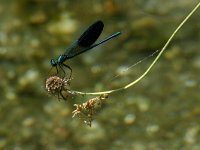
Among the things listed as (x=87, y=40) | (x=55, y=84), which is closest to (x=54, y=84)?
(x=55, y=84)

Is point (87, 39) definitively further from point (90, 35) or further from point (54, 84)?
point (54, 84)

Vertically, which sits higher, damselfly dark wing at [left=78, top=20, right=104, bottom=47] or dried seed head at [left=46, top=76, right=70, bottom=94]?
damselfly dark wing at [left=78, top=20, right=104, bottom=47]

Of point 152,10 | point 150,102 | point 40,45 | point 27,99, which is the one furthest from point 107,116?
point 152,10

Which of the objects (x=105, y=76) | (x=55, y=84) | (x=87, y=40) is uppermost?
(x=105, y=76)

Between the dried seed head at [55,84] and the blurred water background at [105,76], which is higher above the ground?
the blurred water background at [105,76]

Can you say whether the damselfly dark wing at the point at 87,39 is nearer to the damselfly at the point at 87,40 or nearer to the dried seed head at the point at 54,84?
the damselfly at the point at 87,40

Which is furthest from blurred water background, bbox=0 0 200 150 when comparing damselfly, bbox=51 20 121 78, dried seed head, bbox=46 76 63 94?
dried seed head, bbox=46 76 63 94

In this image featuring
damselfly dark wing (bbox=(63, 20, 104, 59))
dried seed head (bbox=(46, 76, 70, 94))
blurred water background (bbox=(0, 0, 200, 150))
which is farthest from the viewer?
blurred water background (bbox=(0, 0, 200, 150))

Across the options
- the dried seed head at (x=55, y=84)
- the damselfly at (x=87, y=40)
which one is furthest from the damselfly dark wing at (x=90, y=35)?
the dried seed head at (x=55, y=84)

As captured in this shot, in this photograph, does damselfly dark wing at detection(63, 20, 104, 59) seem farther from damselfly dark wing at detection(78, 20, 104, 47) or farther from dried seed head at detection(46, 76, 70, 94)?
dried seed head at detection(46, 76, 70, 94)
